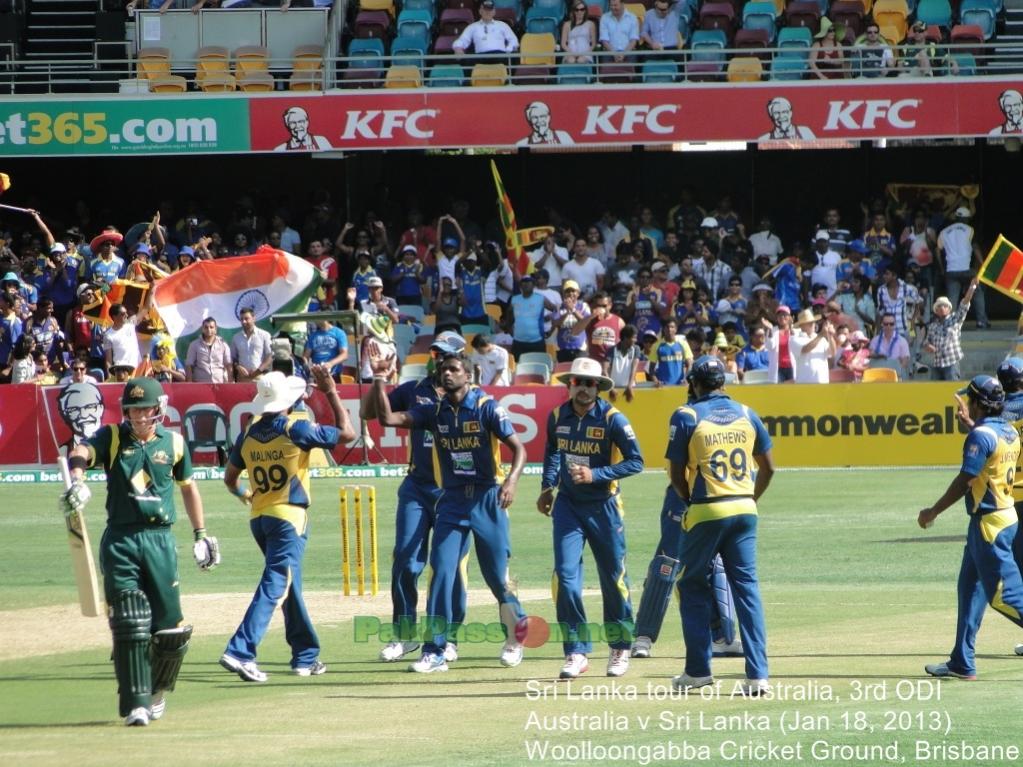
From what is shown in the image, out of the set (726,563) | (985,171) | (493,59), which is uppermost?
(493,59)

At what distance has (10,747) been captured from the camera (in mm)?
8805

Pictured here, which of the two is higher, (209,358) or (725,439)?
(725,439)

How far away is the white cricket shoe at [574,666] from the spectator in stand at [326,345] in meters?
14.6

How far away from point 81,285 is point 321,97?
597cm

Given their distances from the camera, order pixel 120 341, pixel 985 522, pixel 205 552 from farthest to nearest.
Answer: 1. pixel 120 341
2. pixel 985 522
3. pixel 205 552

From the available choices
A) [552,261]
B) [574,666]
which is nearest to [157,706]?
[574,666]

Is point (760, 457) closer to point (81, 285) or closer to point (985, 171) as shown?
point (81, 285)

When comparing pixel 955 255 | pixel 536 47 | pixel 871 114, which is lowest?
pixel 955 255

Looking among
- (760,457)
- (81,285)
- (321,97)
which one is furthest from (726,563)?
(321,97)

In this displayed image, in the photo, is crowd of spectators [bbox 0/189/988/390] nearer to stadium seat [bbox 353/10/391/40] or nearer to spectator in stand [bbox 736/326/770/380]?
spectator in stand [bbox 736/326/770/380]

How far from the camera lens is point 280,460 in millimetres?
10906

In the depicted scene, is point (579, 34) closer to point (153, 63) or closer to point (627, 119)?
point (627, 119)

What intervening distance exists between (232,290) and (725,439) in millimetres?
17132

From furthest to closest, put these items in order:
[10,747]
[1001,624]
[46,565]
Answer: [46,565] → [1001,624] → [10,747]
